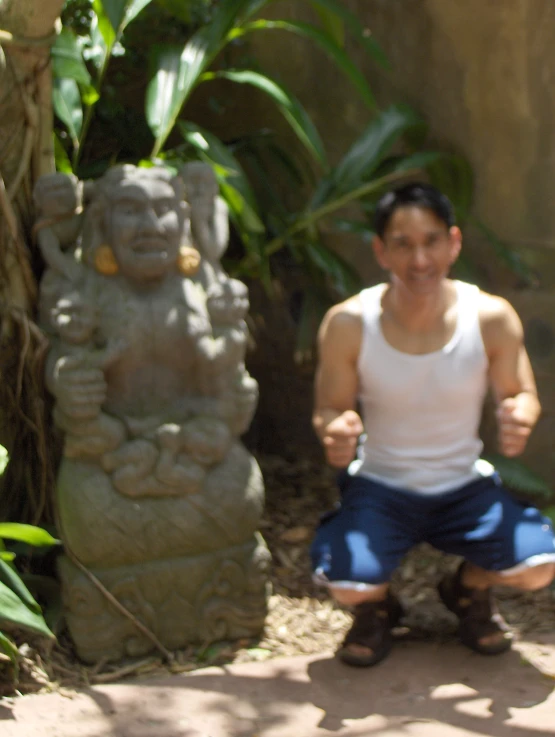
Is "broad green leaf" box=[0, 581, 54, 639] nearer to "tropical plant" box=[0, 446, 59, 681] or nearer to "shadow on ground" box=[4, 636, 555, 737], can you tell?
"tropical plant" box=[0, 446, 59, 681]

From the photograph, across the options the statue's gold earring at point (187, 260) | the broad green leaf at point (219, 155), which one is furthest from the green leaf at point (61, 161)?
the statue's gold earring at point (187, 260)

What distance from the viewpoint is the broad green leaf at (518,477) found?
3.82 meters

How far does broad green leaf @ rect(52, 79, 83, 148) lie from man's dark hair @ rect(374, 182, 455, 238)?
113 centimetres

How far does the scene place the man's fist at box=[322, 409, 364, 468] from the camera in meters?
2.69

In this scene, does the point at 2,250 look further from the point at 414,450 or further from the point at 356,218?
the point at 356,218

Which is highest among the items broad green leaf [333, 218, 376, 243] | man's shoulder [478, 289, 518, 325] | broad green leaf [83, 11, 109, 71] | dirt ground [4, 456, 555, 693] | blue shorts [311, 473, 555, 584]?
broad green leaf [83, 11, 109, 71]

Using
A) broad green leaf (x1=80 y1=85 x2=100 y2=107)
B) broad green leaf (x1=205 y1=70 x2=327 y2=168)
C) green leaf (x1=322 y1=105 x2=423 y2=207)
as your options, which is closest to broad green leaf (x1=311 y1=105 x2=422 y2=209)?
green leaf (x1=322 y1=105 x2=423 y2=207)

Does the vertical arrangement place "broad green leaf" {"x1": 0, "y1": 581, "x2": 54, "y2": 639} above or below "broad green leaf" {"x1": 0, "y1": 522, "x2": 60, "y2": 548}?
below

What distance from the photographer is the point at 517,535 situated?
113 inches

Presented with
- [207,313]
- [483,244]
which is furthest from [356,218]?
[207,313]

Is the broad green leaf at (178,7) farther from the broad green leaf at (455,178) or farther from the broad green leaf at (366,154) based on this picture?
the broad green leaf at (455,178)

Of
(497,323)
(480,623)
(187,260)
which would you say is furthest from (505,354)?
(187,260)

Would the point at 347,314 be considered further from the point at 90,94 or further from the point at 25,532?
the point at 90,94

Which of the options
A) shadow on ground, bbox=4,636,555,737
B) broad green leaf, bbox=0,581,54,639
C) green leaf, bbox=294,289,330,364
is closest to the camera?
shadow on ground, bbox=4,636,555,737
